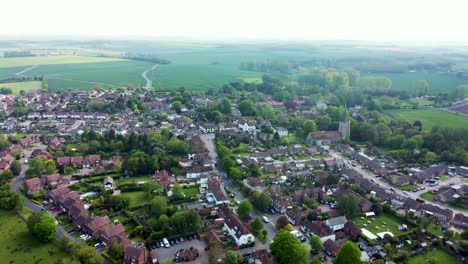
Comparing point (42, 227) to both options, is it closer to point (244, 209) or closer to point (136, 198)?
point (136, 198)

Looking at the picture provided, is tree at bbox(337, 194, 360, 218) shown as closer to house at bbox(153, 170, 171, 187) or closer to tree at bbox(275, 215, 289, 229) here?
tree at bbox(275, 215, 289, 229)

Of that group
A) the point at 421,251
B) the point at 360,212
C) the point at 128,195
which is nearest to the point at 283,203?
Result: the point at 360,212

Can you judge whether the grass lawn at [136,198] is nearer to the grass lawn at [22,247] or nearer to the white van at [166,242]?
the white van at [166,242]

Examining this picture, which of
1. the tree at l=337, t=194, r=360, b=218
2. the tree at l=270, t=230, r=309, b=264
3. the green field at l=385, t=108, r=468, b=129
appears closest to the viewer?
the tree at l=270, t=230, r=309, b=264

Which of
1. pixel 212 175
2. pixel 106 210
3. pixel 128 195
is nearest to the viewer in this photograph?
pixel 106 210

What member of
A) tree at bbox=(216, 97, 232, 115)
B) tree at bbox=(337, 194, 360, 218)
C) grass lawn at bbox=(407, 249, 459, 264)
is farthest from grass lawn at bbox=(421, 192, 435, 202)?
tree at bbox=(216, 97, 232, 115)

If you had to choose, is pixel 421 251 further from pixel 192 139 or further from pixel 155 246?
pixel 192 139
